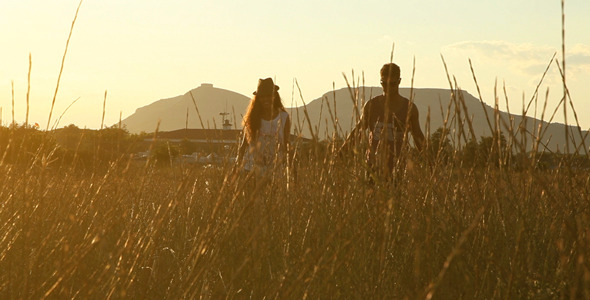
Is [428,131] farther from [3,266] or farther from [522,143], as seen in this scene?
[3,266]

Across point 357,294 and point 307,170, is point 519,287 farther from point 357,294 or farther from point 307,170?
point 307,170

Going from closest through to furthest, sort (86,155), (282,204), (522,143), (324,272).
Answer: (522,143)
(324,272)
(282,204)
(86,155)

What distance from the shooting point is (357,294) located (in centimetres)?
198

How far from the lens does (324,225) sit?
2.60m

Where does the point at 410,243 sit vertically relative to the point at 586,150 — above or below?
below

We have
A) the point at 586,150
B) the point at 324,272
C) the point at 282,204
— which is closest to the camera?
the point at 586,150

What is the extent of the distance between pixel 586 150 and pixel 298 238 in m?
1.19

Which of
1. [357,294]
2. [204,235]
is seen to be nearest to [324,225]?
[357,294]

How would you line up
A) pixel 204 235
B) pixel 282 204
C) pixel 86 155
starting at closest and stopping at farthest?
pixel 204 235
pixel 282 204
pixel 86 155

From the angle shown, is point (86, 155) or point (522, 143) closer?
point (522, 143)

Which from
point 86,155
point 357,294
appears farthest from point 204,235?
point 86,155

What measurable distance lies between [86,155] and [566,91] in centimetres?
2513

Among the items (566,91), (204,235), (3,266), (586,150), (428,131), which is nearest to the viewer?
(204,235)

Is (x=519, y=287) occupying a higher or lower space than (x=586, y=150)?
lower
